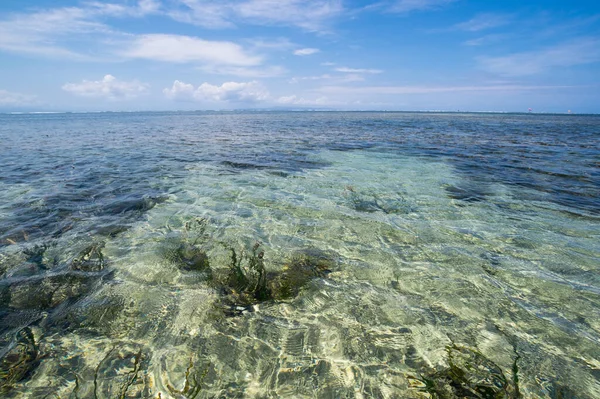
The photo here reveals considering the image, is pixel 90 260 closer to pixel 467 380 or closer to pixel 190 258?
pixel 190 258

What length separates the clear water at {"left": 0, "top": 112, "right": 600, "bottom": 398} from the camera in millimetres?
3197

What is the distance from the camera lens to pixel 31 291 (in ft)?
14.6

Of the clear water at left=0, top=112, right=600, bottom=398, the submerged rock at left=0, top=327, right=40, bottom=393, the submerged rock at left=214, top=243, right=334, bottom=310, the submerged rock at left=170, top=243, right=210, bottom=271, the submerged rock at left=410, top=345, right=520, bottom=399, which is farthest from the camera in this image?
the submerged rock at left=170, top=243, right=210, bottom=271

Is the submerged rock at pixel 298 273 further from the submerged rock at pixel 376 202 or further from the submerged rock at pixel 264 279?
the submerged rock at pixel 376 202

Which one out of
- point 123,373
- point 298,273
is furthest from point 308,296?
point 123,373

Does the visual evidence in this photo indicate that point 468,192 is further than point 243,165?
No

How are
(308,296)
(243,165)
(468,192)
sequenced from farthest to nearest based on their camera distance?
(243,165), (468,192), (308,296)

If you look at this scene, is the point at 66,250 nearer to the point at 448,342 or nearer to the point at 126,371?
the point at 126,371

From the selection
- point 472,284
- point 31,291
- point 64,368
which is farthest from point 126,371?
point 472,284

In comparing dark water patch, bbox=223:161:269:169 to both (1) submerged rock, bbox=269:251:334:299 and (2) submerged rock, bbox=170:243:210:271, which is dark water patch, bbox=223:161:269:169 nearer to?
(2) submerged rock, bbox=170:243:210:271

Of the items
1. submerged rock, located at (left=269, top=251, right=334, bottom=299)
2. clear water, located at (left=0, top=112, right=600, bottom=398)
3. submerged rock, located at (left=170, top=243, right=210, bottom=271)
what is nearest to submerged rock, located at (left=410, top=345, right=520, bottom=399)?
clear water, located at (left=0, top=112, right=600, bottom=398)

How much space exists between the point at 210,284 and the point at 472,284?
15.1 ft

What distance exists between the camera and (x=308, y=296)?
183 inches

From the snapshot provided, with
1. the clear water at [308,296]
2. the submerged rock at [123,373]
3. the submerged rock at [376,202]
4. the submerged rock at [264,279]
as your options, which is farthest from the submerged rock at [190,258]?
the submerged rock at [376,202]
